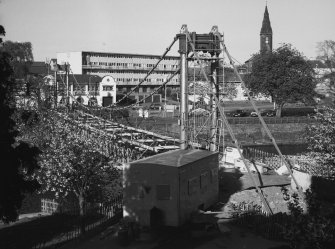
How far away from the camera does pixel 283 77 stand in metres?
68.3

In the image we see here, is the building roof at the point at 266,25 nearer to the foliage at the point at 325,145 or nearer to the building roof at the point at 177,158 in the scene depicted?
the foliage at the point at 325,145

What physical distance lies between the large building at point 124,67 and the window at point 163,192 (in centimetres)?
8459

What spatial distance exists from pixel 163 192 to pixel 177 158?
210cm

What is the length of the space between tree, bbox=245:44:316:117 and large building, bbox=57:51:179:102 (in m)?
34.5

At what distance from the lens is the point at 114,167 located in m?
26.3

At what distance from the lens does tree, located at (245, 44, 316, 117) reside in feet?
221

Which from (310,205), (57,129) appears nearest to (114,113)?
(57,129)

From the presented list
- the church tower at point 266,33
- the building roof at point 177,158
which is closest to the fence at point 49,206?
the building roof at point 177,158

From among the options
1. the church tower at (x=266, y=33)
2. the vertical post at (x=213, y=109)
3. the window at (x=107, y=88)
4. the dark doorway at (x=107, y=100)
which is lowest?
the vertical post at (x=213, y=109)

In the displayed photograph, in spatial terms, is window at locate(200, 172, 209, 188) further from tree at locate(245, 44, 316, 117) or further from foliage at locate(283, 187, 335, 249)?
tree at locate(245, 44, 316, 117)

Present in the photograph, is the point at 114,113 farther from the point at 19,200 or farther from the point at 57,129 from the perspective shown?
the point at 19,200

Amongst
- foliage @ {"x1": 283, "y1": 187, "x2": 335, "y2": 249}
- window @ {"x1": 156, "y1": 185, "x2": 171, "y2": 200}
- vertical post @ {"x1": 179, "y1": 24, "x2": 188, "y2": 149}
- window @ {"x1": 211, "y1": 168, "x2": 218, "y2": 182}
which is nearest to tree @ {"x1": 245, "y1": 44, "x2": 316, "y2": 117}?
vertical post @ {"x1": 179, "y1": 24, "x2": 188, "y2": 149}

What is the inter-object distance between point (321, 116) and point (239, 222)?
16458 millimetres

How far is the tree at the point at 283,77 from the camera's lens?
6738 cm
